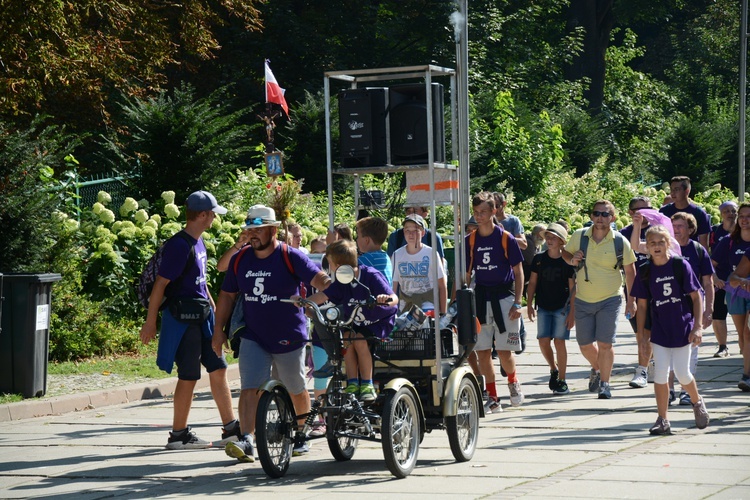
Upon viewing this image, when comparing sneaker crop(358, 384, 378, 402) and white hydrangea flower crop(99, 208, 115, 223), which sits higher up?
white hydrangea flower crop(99, 208, 115, 223)

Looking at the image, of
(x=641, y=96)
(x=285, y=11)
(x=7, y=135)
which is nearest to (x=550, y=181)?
(x=285, y=11)

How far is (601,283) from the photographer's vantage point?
1228 cm

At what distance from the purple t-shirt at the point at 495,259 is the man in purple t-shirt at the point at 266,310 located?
10.0 feet

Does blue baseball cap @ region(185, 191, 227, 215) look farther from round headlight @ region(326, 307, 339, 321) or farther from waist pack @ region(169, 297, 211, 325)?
round headlight @ region(326, 307, 339, 321)

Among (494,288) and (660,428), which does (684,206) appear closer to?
(494,288)

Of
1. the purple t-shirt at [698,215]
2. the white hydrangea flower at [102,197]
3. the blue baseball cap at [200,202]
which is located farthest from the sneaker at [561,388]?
the white hydrangea flower at [102,197]

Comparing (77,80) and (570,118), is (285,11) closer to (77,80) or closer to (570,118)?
(570,118)

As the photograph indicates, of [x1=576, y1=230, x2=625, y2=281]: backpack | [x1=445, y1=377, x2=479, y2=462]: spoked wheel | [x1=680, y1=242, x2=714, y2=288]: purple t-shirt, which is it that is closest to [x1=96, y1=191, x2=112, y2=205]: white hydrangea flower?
[x1=576, y1=230, x2=625, y2=281]: backpack

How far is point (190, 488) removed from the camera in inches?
323

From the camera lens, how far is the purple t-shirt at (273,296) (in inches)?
351

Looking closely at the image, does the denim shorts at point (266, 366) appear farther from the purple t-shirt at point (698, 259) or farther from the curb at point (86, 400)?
the purple t-shirt at point (698, 259)

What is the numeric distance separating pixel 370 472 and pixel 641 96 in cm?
5099

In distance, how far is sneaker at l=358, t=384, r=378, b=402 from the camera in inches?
337

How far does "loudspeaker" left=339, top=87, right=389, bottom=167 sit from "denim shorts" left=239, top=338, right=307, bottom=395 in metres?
1.70
